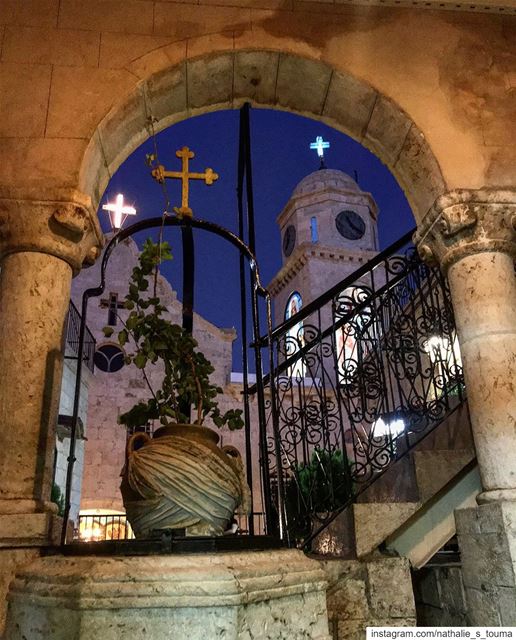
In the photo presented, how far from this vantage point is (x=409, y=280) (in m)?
4.32

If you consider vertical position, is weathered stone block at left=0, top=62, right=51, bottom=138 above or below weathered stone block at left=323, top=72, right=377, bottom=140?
below

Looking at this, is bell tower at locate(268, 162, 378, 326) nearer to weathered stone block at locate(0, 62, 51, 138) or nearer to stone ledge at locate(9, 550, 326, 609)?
weathered stone block at locate(0, 62, 51, 138)

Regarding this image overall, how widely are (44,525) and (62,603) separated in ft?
3.20

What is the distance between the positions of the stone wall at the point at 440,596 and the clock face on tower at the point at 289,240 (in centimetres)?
2327

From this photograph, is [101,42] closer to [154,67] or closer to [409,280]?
[154,67]

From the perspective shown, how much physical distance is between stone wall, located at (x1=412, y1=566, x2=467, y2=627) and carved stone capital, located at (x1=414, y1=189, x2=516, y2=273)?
6.42 ft

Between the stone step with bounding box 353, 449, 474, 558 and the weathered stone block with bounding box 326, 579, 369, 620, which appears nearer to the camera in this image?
the weathered stone block with bounding box 326, 579, 369, 620

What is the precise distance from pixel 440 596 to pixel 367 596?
0.75 metres

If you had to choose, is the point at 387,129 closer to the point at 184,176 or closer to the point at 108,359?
the point at 184,176

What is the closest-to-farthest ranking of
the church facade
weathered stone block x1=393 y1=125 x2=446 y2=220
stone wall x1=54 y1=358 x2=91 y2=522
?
the church facade, weathered stone block x1=393 y1=125 x2=446 y2=220, stone wall x1=54 y1=358 x2=91 y2=522

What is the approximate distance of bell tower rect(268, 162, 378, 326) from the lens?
23438 millimetres

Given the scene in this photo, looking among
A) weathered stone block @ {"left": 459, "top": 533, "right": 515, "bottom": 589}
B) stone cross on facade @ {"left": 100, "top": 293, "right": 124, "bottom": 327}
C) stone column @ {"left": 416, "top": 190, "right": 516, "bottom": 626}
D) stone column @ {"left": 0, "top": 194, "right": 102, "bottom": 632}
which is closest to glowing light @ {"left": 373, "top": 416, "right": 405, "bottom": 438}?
stone column @ {"left": 416, "top": 190, "right": 516, "bottom": 626}

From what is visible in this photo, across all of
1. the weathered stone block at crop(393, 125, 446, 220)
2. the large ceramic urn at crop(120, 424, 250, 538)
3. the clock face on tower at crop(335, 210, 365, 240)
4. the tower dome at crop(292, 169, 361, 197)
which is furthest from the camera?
the tower dome at crop(292, 169, 361, 197)

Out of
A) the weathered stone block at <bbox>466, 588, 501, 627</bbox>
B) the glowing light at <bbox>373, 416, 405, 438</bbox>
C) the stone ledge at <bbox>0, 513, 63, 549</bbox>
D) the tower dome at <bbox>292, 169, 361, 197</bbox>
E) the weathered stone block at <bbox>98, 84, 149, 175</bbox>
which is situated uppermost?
the tower dome at <bbox>292, 169, 361, 197</bbox>
